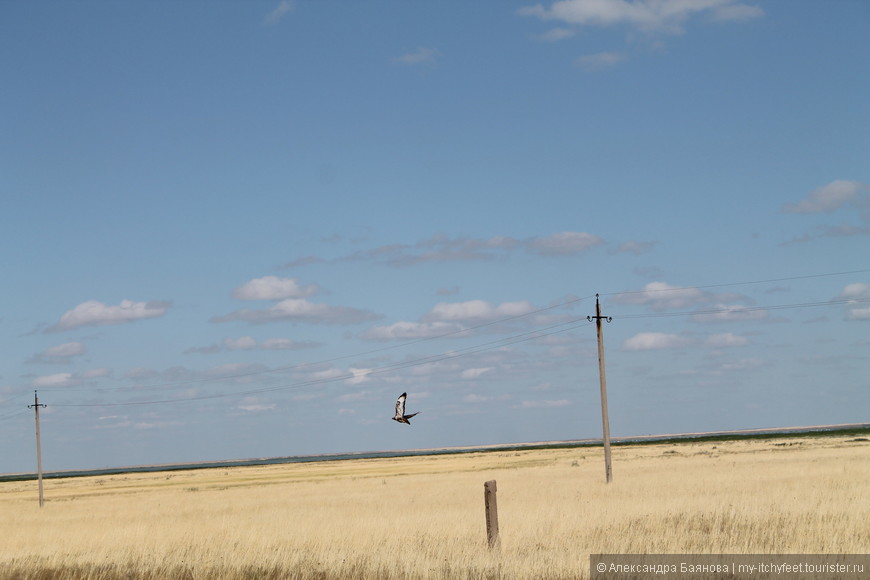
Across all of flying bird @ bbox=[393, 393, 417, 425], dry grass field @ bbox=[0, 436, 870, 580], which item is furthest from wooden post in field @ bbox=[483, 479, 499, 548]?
flying bird @ bbox=[393, 393, 417, 425]

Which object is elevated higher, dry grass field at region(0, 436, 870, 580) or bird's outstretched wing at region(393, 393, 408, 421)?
bird's outstretched wing at region(393, 393, 408, 421)

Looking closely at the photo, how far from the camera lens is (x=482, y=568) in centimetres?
1386

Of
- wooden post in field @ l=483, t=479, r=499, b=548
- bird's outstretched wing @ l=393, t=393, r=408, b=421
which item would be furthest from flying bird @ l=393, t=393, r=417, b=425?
wooden post in field @ l=483, t=479, r=499, b=548

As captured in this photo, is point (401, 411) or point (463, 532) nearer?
point (463, 532)

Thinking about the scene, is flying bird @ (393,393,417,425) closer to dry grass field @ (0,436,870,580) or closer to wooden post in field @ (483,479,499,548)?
dry grass field @ (0,436,870,580)

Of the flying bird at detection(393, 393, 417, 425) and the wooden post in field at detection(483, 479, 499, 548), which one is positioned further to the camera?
the flying bird at detection(393, 393, 417, 425)

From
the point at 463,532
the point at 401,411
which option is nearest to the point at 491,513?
the point at 463,532

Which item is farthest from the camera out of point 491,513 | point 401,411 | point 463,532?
point 401,411

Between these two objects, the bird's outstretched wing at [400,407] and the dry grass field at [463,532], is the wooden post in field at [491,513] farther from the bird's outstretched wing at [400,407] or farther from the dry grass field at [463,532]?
the bird's outstretched wing at [400,407]

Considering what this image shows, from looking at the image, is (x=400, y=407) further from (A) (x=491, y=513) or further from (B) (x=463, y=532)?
(A) (x=491, y=513)

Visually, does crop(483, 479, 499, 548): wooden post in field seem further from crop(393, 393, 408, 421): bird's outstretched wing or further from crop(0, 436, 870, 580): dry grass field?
crop(393, 393, 408, 421): bird's outstretched wing

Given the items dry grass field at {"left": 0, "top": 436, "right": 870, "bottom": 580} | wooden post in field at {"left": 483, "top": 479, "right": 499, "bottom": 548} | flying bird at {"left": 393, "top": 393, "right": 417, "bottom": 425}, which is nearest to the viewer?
dry grass field at {"left": 0, "top": 436, "right": 870, "bottom": 580}

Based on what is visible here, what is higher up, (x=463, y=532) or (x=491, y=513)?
(x=491, y=513)

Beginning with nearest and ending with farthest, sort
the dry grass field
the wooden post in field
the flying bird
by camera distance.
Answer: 1. the dry grass field
2. the wooden post in field
3. the flying bird
